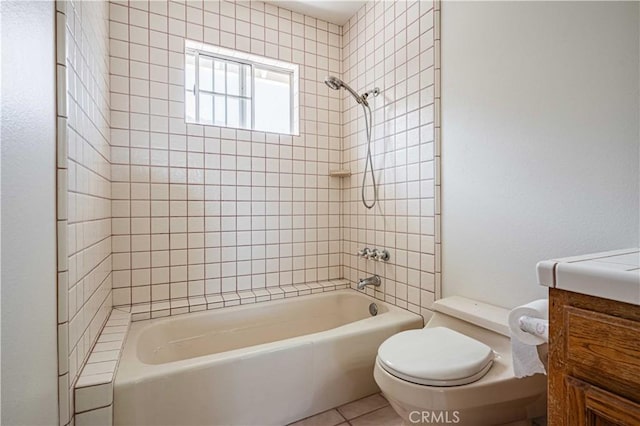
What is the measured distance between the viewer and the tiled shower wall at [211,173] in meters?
1.85

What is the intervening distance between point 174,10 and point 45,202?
171 centimetres

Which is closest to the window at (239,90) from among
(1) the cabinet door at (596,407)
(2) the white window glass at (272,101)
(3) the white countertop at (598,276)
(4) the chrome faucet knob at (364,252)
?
(2) the white window glass at (272,101)

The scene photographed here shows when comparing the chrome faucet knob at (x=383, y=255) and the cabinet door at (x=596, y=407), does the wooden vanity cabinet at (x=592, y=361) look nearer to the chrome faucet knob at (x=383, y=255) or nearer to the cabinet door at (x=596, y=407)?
the cabinet door at (x=596, y=407)

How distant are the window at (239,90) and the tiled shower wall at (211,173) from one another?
3.6 inches

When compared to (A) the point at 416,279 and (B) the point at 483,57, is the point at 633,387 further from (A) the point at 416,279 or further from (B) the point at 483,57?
(B) the point at 483,57

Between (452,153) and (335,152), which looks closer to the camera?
(452,153)

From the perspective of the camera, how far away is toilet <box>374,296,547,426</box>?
1058 mm

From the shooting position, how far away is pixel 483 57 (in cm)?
150

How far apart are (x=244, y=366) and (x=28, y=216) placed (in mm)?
1008

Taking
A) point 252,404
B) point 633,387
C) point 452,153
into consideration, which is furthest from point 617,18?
point 252,404

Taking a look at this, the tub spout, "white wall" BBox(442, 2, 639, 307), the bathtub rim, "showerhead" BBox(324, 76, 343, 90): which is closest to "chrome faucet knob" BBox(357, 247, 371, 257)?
the tub spout

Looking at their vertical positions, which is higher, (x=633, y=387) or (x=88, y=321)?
(x=633, y=387)

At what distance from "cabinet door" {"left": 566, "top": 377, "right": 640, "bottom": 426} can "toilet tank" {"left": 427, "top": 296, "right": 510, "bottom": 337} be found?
659 millimetres

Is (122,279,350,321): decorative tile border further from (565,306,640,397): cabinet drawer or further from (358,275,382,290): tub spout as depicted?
(565,306,640,397): cabinet drawer
